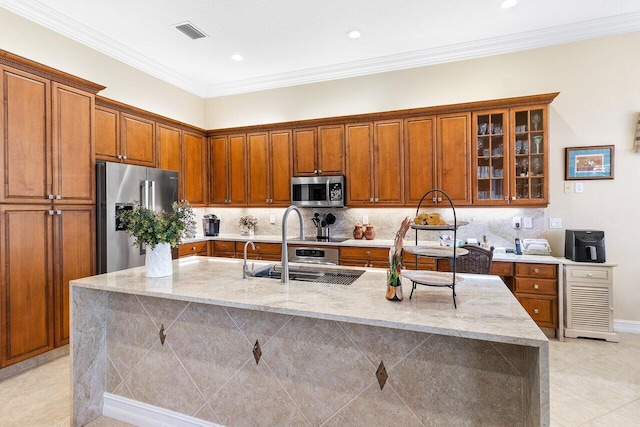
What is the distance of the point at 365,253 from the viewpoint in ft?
13.1

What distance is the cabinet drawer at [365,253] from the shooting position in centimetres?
393

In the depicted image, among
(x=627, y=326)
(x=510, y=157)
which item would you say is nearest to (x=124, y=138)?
(x=510, y=157)

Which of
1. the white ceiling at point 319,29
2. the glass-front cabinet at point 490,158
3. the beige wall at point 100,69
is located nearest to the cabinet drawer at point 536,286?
the glass-front cabinet at point 490,158

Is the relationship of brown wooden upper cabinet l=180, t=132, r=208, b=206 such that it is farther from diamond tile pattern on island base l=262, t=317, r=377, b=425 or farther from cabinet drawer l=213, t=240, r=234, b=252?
diamond tile pattern on island base l=262, t=317, r=377, b=425

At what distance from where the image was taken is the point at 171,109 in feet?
16.1

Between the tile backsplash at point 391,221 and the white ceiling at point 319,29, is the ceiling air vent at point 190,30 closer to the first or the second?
the white ceiling at point 319,29

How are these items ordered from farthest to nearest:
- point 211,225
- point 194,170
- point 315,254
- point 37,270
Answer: point 211,225, point 194,170, point 315,254, point 37,270

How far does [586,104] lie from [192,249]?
5.13m

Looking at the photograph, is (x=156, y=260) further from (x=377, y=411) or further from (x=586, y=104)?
(x=586, y=104)

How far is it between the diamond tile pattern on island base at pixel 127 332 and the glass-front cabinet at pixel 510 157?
354 cm

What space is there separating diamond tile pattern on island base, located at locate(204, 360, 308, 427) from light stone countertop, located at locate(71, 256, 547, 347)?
1.55 ft

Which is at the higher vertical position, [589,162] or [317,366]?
[589,162]

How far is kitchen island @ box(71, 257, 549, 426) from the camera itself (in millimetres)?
1411

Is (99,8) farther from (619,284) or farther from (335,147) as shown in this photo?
(619,284)
